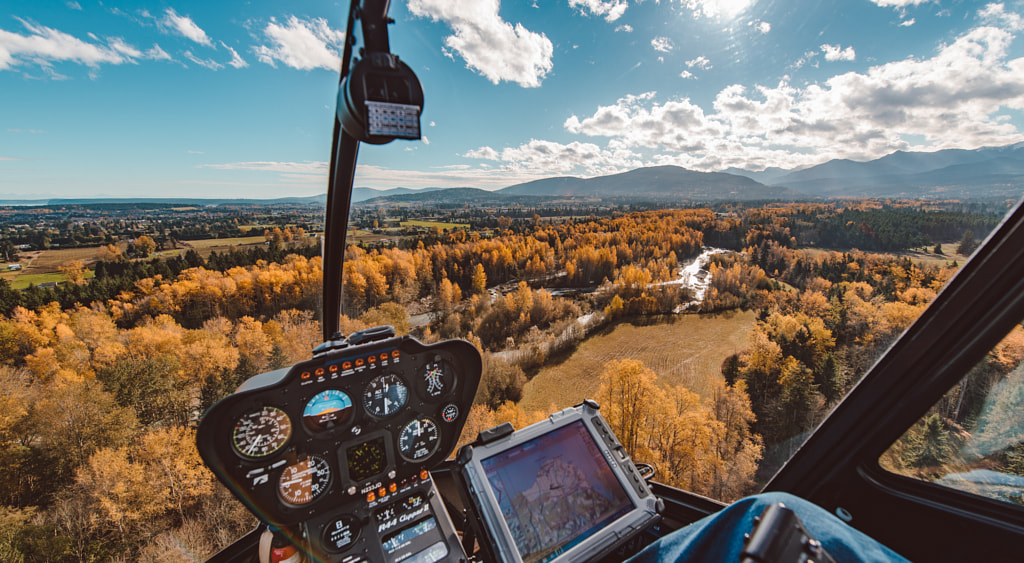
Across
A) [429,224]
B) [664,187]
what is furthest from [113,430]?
[664,187]

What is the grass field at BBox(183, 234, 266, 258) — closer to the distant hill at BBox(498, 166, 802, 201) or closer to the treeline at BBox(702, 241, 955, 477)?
the distant hill at BBox(498, 166, 802, 201)

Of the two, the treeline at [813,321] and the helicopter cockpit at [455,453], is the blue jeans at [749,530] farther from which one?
the treeline at [813,321]

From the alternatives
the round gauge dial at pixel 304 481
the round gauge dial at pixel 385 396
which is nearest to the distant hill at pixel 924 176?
the round gauge dial at pixel 385 396

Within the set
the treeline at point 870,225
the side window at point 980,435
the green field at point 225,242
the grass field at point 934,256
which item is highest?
the treeline at point 870,225

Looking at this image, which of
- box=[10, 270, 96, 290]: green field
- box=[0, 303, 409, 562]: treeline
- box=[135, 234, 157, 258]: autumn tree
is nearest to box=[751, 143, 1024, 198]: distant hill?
box=[0, 303, 409, 562]: treeline

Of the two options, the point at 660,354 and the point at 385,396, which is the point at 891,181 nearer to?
the point at 385,396

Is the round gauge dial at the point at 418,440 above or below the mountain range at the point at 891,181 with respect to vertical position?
below

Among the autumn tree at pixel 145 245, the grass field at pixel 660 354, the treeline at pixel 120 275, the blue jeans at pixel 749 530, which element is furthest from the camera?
the treeline at pixel 120 275
